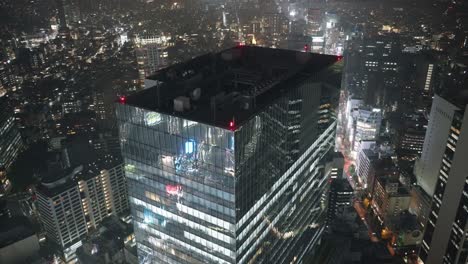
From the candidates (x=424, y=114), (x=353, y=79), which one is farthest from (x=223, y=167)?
(x=353, y=79)

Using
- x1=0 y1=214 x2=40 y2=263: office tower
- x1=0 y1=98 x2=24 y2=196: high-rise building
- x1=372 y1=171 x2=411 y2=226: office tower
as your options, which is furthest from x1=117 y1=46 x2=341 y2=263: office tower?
x1=0 y1=98 x2=24 y2=196: high-rise building

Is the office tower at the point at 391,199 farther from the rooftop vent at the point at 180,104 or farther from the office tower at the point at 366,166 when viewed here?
the rooftop vent at the point at 180,104

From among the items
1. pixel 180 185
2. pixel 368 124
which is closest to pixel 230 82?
pixel 180 185

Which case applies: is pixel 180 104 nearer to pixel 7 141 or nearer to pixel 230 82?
pixel 230 82

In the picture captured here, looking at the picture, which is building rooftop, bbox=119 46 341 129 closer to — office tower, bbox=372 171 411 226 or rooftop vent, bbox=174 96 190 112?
rooftop vent, bbox=174 96 190 112

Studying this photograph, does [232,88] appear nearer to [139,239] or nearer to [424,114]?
[139,239]
